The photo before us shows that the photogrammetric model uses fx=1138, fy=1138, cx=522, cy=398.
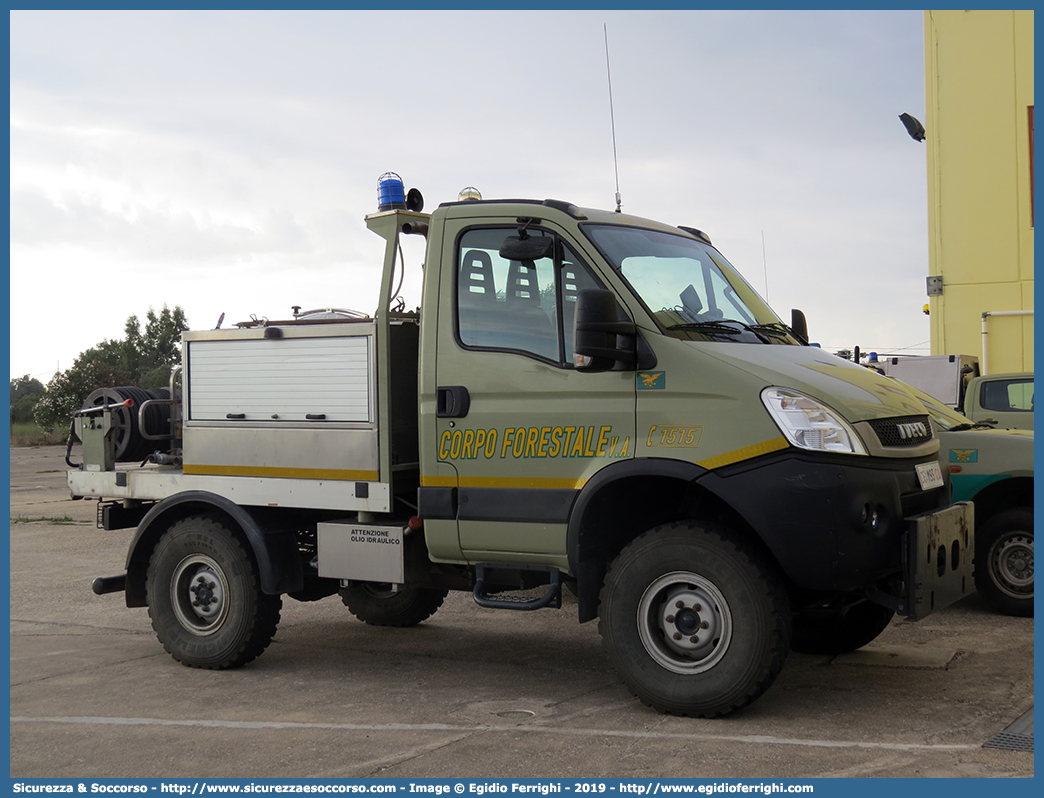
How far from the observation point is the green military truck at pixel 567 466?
562 centimetres

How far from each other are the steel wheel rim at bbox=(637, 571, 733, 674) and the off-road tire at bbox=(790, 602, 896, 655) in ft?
5.34

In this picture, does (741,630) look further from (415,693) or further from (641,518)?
(415,693)

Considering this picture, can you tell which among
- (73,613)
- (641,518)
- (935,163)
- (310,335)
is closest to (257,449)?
(310,335)

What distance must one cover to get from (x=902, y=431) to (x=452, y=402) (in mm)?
2434

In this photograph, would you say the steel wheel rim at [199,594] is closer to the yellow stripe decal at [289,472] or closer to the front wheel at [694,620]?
the yellow stripe decal at [289,472]

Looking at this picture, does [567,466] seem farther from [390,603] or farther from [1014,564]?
[1014,564]

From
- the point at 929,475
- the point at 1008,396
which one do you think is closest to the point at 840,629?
the point at 929,475

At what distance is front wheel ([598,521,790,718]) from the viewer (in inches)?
221

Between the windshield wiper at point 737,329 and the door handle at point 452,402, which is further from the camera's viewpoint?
the door handle at point 452,402

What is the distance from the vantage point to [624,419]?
596 centimetres

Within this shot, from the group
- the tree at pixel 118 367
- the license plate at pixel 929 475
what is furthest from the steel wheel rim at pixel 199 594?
the tree at pixel 118 367

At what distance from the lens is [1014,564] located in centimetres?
853

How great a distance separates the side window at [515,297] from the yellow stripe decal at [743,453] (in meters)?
0.98

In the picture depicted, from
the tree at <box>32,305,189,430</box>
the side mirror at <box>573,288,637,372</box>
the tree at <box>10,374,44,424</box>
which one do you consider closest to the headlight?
the side mirror at <box>573,288,637,372</box>
